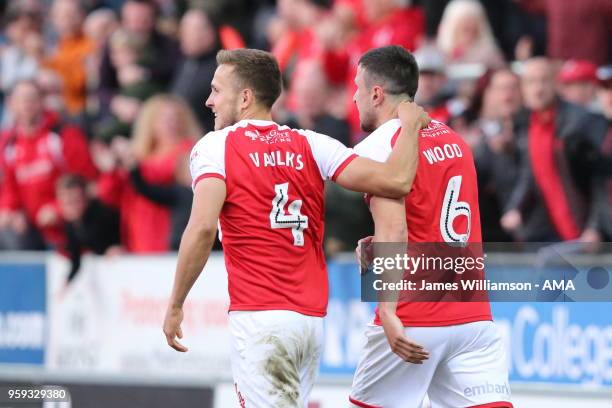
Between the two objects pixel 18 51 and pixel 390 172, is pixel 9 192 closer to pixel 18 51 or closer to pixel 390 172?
pixel 18 51

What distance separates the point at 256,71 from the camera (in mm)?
6551

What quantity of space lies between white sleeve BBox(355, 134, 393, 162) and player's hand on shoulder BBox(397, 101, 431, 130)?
0.13 meters

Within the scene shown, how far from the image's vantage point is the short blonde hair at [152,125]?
12.5 m

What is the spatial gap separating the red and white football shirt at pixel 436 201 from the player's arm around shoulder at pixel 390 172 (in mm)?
83

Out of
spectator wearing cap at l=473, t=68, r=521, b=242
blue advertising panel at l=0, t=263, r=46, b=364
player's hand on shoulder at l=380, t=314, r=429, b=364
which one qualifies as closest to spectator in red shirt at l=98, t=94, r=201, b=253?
blue advertising panel at l=0, t=263, r=46, b=364

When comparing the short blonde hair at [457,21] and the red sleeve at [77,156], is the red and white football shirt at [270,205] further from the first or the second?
the red sleeve at [77,156]

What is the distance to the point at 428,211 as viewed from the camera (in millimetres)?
6520

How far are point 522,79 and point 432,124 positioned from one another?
4200mm

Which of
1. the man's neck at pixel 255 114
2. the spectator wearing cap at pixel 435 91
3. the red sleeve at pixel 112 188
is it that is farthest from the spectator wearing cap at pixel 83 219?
the man's neck at pixel 255 114

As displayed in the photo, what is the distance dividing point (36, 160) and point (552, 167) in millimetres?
6138

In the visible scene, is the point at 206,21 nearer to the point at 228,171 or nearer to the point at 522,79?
the point at 522,79

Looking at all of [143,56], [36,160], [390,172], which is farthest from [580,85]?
[36,160]

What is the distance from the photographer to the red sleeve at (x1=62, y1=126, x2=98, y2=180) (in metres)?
14.0

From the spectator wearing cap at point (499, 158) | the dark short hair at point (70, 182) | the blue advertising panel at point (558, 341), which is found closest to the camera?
the blue advertising panel at point (558, 341)
